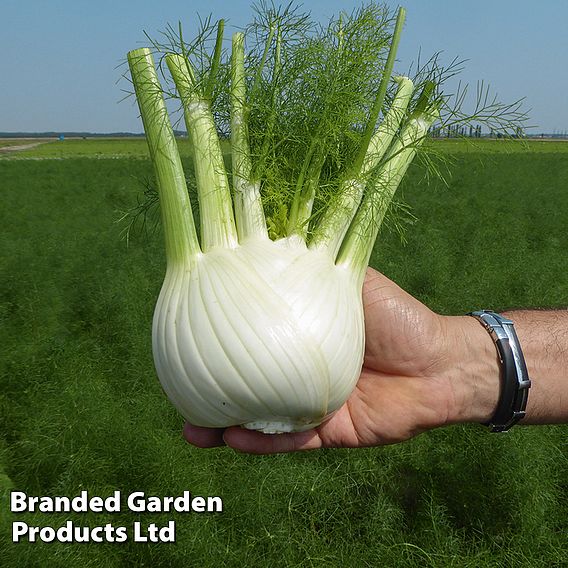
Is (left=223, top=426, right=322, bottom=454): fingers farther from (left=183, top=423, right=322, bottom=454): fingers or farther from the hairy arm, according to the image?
the hairy arm

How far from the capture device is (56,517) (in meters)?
2.71

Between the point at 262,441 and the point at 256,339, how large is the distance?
481 mm

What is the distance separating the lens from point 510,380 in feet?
6.37

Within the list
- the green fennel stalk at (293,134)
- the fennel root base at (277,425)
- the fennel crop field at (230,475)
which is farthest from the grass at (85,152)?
the fennel root base at (277,425)

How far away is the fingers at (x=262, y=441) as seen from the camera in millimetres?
Answer: 1715

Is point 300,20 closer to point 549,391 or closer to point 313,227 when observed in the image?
point 313,227

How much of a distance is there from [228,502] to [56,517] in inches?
33.5

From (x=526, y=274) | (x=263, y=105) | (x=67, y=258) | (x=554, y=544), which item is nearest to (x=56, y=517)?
(x=263, y=105)

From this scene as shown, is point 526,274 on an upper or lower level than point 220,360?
lower

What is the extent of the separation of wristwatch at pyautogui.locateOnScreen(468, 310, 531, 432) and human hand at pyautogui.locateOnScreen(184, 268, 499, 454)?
0.03 metres

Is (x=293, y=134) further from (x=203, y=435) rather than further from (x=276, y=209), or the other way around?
(x=203, y=435)

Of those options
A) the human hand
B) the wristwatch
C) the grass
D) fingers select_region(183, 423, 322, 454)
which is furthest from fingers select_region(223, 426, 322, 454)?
the grass

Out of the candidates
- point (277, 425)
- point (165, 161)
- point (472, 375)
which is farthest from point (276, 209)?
point (472, 375)

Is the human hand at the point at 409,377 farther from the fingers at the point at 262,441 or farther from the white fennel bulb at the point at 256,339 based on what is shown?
the white fennel bulb at the point at 256,339
